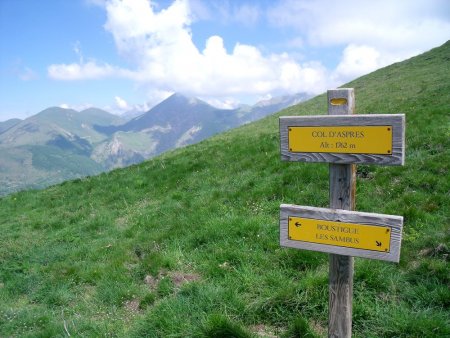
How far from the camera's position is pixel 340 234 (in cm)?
427

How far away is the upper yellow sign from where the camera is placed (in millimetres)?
3932

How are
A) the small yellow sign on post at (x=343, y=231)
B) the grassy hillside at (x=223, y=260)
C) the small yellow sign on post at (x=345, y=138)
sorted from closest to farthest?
the small yellow sign on post at (x=345, y=138) < the small yellow sign on post at (x=343, y=231) < the grassy hillside at (x=223, y=260)

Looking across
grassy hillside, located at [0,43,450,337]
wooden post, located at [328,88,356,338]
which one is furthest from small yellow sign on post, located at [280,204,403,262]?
grassy hillside, located at [0,43,450,337]

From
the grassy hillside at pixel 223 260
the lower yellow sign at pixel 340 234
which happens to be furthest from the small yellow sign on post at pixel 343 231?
the grassy hillside at pixel 223 260

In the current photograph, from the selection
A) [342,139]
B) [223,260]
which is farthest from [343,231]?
[223,260]

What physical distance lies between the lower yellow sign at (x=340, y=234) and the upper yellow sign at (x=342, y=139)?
0.81m

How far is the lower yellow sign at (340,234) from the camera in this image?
406 cm

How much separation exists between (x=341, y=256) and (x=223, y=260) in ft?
11.8

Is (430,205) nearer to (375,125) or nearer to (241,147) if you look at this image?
(375,125)

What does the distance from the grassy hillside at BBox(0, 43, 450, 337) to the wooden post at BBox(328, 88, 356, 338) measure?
785 mm

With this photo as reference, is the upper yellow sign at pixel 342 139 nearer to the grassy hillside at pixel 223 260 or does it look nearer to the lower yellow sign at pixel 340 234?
the lower yellow sign at pixel 340 234

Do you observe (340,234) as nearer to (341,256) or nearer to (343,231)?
(343,231)

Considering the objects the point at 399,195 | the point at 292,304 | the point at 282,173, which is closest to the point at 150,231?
the point at 282,173

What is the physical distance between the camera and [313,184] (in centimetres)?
1053
